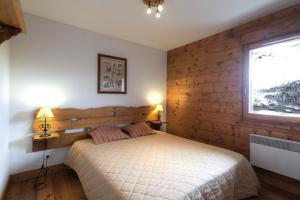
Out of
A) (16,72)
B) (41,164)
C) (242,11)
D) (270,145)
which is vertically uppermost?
(242,11)

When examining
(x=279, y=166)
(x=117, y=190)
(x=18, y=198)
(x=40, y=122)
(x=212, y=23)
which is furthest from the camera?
(x=212, y=23)

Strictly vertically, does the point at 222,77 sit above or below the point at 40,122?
above

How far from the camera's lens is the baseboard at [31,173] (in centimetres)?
220

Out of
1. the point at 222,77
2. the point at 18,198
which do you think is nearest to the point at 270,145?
the point at 222,77

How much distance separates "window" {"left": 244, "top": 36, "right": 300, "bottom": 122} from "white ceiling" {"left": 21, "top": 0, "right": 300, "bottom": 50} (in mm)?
516

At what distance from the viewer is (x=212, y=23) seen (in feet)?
8.25

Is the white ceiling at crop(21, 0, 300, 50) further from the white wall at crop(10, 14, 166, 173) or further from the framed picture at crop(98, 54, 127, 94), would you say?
the framed picture at crop(98, 54, 127, 94)

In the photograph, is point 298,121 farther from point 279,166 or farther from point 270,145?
point 279,166

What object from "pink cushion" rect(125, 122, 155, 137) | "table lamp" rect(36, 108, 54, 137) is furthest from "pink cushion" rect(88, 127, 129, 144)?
"table lamp" rect(36, 108, 54, 137)

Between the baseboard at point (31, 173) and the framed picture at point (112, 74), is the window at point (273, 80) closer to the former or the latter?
the framed picture at point (112, 74)

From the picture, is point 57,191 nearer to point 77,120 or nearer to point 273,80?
point 77,120

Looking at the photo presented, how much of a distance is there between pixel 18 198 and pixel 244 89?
341cm

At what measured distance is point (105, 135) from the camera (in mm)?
2598

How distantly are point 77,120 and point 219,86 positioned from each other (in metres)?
2.55
